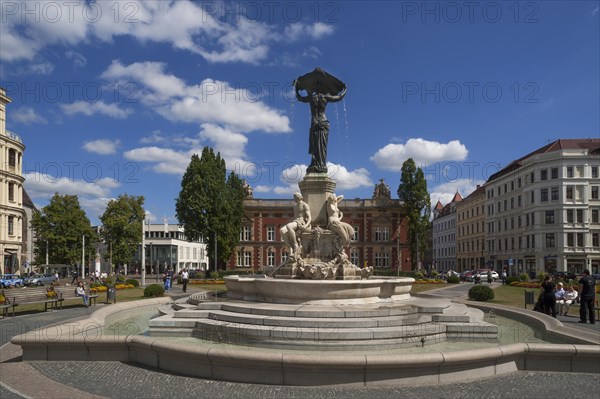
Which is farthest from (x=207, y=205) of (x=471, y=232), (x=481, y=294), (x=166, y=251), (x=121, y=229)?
(x=471, y=232)

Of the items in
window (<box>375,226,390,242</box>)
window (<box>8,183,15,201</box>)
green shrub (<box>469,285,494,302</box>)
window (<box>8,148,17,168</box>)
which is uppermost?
window (<box>8,148,17,168</box>)

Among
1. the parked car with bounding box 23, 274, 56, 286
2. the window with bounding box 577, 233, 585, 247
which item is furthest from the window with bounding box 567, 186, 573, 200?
the parked car with bounding box 23, 274, 56, 286

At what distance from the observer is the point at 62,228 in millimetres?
60938

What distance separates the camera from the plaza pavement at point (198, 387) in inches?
308

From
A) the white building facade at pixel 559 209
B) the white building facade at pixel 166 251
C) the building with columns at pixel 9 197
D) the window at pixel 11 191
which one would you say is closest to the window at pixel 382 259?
the white building facade at pixel 559 209

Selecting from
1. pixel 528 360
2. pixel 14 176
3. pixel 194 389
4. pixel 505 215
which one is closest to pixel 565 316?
pixel 528 360

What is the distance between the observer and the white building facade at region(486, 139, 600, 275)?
195 ft

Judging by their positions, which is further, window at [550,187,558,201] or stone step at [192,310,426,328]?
window at [550,187,558,201]

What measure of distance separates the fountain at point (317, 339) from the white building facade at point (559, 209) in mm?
50861

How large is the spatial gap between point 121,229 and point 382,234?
125 ft

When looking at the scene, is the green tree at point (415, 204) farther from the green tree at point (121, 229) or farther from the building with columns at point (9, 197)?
the building with columns at point (9, 197)

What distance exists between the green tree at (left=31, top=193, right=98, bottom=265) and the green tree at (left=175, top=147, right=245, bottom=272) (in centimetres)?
1574

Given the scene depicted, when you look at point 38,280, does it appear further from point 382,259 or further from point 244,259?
point 382,259

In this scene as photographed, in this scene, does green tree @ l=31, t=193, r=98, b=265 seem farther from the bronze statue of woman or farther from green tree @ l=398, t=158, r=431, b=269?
the bronze statue of woman
